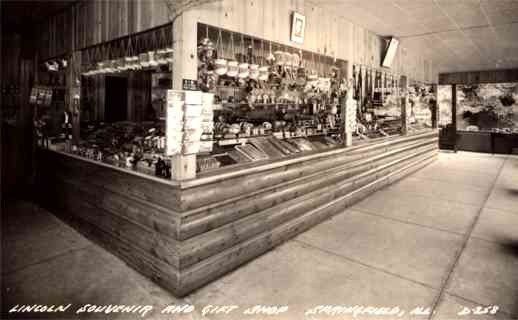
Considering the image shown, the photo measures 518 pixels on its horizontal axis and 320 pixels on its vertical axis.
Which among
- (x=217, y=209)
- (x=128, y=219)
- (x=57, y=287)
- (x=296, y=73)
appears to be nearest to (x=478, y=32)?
(x=296, y=73)

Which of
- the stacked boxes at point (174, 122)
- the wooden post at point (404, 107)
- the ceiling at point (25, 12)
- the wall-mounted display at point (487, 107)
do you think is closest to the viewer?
the stacked boxes at point (174, 122)

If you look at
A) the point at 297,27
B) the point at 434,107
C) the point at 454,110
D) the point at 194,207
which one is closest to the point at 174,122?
the point at 194,207

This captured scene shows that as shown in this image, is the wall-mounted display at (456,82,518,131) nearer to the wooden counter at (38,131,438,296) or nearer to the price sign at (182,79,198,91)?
the wooden counter at (38,131,438,296)

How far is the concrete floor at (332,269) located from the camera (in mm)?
2926

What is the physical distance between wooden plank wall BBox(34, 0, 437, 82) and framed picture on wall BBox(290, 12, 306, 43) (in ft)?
0.26

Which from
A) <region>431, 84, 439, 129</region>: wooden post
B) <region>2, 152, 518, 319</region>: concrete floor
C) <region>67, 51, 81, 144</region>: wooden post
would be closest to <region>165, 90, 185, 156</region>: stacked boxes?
<region>2, 152, 518, 319</region>: concrete floor

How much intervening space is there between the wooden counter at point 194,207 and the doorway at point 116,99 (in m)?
2.83

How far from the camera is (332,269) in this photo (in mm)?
3514

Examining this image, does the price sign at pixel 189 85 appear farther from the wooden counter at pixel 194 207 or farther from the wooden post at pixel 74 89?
the wooden post at pixel 74 89

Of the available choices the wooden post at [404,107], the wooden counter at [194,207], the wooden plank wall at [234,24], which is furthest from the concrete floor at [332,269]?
the wooden post at [404,107]

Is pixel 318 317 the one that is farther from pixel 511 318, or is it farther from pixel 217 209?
pixel 511 318

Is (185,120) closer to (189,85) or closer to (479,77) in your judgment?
→ (189,85)

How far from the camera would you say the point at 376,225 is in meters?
4.89

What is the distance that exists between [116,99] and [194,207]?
6.57 m
